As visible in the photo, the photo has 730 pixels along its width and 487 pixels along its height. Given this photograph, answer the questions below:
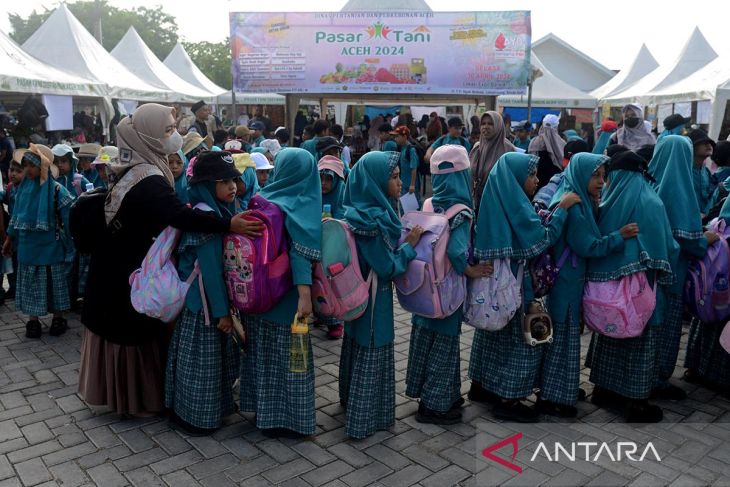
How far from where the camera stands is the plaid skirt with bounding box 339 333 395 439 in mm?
3393

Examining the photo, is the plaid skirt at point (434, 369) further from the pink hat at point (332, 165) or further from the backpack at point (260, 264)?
the pink hat at point (332, 165)

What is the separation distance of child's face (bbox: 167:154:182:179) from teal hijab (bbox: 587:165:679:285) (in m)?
3.14

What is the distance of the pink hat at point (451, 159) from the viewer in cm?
347

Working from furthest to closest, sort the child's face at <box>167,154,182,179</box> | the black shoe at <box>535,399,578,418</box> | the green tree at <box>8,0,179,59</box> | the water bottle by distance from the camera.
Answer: the green tree at <box>8,0,179,59</box> < the child's face at <box>167,154,182,179</box> < the black shoe at <box>535,399,578,418</box> < the water bottle

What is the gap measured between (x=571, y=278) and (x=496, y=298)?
531 millimetres

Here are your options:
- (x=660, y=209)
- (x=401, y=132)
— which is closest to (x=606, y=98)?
(x=401, y=132)

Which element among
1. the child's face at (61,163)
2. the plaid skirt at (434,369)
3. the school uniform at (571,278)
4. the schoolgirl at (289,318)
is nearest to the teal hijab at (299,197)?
the schoolgirl at (289,318)

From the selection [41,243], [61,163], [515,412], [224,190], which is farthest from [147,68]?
[515,412]

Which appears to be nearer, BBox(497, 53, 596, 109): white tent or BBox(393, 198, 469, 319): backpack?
BBox(393, 198, 469, 319): backpack

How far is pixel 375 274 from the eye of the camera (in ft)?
10.9

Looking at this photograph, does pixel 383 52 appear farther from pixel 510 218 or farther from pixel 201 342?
pixel 201 342

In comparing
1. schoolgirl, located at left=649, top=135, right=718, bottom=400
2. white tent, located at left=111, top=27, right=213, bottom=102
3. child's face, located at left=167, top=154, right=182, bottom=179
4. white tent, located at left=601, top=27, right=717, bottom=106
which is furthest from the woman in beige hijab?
white tent, located at left=111, top=27, right=213, bottom=102

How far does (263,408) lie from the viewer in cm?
340

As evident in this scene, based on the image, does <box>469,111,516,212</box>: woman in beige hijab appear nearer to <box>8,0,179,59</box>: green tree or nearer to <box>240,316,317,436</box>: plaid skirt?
<box>240,316,317,436</box>: plaid skirt
